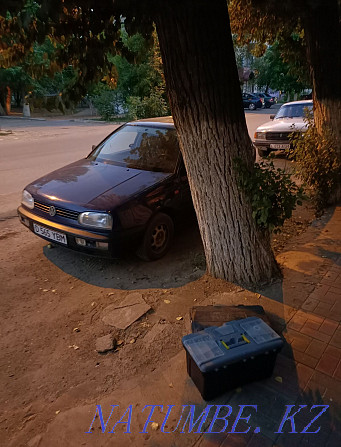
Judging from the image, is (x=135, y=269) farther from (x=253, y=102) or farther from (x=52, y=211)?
(x=253, y=102)

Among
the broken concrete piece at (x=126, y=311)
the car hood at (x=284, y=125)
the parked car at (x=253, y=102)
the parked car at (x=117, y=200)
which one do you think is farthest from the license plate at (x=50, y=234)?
the parked car at (x=253, y=102)

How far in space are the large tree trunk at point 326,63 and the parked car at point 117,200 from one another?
2.68 metres

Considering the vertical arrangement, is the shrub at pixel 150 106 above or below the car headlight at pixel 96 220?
above

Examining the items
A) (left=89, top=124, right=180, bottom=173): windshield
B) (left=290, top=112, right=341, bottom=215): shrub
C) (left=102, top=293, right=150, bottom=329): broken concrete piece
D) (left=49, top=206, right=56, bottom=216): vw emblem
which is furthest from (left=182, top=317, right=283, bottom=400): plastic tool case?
(left=290, top=112, right=341, bottom=215): shrub

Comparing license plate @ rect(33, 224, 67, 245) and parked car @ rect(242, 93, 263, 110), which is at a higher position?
parked car @ rect(242, 93, 263, 110)

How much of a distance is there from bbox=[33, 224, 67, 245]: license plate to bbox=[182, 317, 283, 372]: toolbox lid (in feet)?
7.10

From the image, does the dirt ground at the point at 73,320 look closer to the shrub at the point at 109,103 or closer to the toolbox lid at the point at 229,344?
the toolbox lid at the point at 229,344

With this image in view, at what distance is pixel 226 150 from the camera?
10.6 ft

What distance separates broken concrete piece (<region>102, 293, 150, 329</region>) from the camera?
325 centimetres

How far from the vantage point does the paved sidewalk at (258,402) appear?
6.91 ft

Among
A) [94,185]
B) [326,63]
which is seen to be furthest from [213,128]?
[326,63]

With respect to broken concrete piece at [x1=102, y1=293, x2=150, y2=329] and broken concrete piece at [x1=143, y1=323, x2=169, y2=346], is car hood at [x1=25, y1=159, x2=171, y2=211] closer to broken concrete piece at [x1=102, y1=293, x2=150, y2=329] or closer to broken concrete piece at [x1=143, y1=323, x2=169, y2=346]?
broken concrete piece at [x1=102, y1=293, x2=150, y2=329]

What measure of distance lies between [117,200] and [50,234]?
940 mm

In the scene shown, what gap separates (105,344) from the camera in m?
2.96
